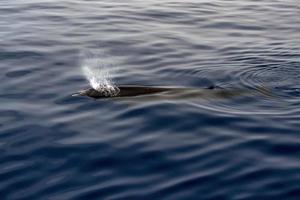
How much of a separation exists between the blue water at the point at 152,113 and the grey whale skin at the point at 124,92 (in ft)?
0.72

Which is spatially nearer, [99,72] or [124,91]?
[124,91]

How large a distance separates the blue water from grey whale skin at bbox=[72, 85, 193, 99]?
8.6 inches

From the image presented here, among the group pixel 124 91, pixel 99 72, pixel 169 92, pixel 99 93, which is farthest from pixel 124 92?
pixel 99 72

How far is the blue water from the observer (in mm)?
8539

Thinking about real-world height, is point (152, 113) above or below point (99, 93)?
below

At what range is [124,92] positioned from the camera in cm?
1187

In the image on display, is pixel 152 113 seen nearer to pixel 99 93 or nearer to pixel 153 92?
pixel 153 92

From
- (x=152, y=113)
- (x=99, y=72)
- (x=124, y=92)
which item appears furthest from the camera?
(x=99, y=72)

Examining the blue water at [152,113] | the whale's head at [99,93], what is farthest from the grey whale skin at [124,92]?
the blue water at [152,113]

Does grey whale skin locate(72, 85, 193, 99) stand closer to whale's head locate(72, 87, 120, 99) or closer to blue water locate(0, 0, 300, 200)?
whale's head locate(72, 87, 120, 99)

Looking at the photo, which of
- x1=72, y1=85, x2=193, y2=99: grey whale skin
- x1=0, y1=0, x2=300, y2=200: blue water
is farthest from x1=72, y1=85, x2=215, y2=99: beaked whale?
x1=0, y1=0, x2=300, y2=200: blue water

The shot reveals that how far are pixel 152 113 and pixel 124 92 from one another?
1.01m

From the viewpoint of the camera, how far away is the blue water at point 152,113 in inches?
336

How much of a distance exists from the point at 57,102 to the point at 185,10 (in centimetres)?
909
